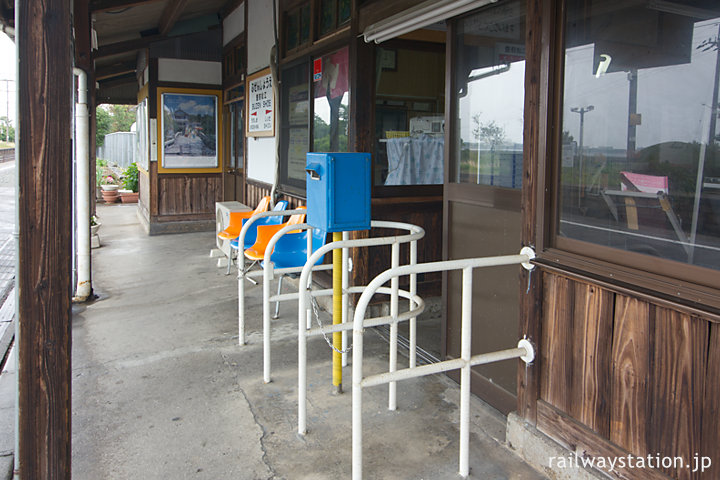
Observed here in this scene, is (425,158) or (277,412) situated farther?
(425,158)

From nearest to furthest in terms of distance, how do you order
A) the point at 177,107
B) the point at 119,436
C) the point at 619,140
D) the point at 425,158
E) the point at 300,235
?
the point at 619,140
the point at 119,436
the point at 425,158
the point at 300,235
the point at 177,107

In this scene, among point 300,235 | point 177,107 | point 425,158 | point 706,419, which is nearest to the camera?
point 706,419

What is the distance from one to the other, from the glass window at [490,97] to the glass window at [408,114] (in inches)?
44.3

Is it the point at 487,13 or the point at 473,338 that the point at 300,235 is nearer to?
the point at 473,338

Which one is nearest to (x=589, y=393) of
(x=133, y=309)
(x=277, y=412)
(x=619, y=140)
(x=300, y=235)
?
(x=619, y=140)

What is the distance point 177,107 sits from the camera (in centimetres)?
881

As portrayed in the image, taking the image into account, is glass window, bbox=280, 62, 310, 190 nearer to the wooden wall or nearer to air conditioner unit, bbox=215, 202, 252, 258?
air conditioner unit, bbox=215, 202, 252, 258

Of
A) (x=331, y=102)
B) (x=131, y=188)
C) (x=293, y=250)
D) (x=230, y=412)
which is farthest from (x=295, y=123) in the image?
(x=131, y=188)

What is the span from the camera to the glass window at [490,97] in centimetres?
282

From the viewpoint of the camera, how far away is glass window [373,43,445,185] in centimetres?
429

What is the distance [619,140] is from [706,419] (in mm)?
939

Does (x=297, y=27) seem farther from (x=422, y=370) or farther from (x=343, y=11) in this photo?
(x=422, y=370)

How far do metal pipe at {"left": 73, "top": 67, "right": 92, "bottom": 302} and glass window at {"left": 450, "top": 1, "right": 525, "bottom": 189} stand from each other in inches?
126

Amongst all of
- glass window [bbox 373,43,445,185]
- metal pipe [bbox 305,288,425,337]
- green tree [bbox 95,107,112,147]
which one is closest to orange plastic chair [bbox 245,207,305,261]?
glass window [bbox 373,43,445,185]
